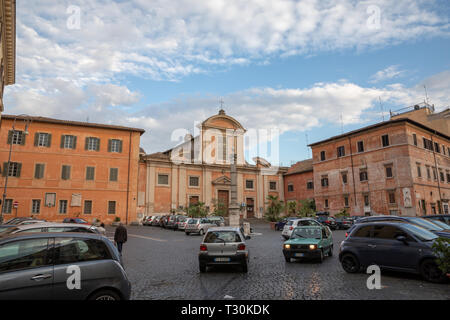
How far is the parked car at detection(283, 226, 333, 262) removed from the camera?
10625mm

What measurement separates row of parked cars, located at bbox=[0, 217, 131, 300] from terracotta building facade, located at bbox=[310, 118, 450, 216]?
35.2m

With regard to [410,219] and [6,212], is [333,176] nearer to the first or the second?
[410,219]

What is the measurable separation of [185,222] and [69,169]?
14.3m

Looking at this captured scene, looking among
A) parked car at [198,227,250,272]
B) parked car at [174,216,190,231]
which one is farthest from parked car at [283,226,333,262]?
parked car at [174,216,190,231]

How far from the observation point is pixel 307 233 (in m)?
12.1

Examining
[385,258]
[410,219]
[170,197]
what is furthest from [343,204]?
[385,258]

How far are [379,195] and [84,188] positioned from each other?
33081 millimetres

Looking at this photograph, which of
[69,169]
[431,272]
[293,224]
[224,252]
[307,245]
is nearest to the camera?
[431,272]

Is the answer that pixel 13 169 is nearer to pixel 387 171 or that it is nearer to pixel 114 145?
pixel 114 145

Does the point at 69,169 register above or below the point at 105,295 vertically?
above

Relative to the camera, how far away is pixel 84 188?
33.5 meters

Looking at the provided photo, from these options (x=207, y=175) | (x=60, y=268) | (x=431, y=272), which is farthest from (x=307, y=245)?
(x=207, y=175)

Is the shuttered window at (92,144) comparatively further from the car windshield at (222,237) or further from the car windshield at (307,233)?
the car windshield at (222,237)

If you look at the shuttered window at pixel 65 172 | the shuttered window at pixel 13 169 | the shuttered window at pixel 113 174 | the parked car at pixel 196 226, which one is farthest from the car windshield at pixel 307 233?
the shuttered window at pixel 13 169
